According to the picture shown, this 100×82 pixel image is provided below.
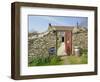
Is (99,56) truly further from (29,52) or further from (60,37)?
(29,52)

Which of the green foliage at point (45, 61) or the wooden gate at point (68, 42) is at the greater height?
the wooden gate at point (68, 42)

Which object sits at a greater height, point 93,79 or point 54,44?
point 54,44

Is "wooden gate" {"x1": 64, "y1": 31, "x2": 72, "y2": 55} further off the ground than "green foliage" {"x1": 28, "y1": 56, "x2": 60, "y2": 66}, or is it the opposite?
"wooden gate" {"x1": 64, "y1": 31, "x2": 72, "y2": 55}

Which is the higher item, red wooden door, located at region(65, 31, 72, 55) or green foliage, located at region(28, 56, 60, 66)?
red wooden door, located at region(65, 31, 72, 55)

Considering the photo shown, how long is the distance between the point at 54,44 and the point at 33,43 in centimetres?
12

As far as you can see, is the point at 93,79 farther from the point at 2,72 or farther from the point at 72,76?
the point at 2,72

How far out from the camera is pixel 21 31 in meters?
1.22

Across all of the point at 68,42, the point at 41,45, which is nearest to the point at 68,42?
the point at 68,42

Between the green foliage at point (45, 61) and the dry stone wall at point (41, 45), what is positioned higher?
the dry stone wall at point (41, 45)

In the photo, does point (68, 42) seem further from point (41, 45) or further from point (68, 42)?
point (41, 45)

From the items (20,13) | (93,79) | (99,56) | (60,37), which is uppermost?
(20,13)

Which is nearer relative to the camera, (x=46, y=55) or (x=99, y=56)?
(x=46, y=55)

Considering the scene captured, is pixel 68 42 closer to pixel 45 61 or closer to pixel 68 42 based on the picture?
pixel 68 42

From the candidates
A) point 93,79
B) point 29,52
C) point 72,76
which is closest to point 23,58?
point 29,52
